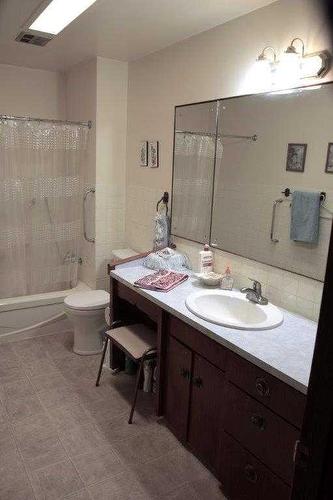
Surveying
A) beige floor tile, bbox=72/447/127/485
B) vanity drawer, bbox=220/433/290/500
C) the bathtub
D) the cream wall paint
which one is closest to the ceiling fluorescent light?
the cream wall paint

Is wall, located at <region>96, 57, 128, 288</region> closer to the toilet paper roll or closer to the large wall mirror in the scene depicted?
the toilet paper roll

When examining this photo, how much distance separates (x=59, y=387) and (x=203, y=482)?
47.6 inches

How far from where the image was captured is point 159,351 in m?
2.15

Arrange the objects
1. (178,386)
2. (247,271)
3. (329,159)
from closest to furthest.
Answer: (329,159)
(178,386)
(247,271)

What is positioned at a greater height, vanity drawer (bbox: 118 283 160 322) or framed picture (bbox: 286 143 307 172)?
framed picture (bbox: 286 143 307 172)

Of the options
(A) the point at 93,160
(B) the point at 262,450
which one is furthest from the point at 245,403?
(A) the point at 93,160

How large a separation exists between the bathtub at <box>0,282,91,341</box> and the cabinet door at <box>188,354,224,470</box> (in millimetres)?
1833

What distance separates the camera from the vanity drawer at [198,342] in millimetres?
1715

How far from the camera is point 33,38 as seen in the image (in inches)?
101

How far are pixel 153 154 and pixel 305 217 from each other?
1.47 m

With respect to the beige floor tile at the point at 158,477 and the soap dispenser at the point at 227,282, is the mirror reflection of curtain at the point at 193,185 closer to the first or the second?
the soap dispenser at the point at 227,282

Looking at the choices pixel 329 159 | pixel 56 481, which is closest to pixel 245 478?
pixel 56 481

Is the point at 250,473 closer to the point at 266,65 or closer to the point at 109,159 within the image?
the point at 266,65

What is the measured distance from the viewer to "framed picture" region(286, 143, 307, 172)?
182cm
